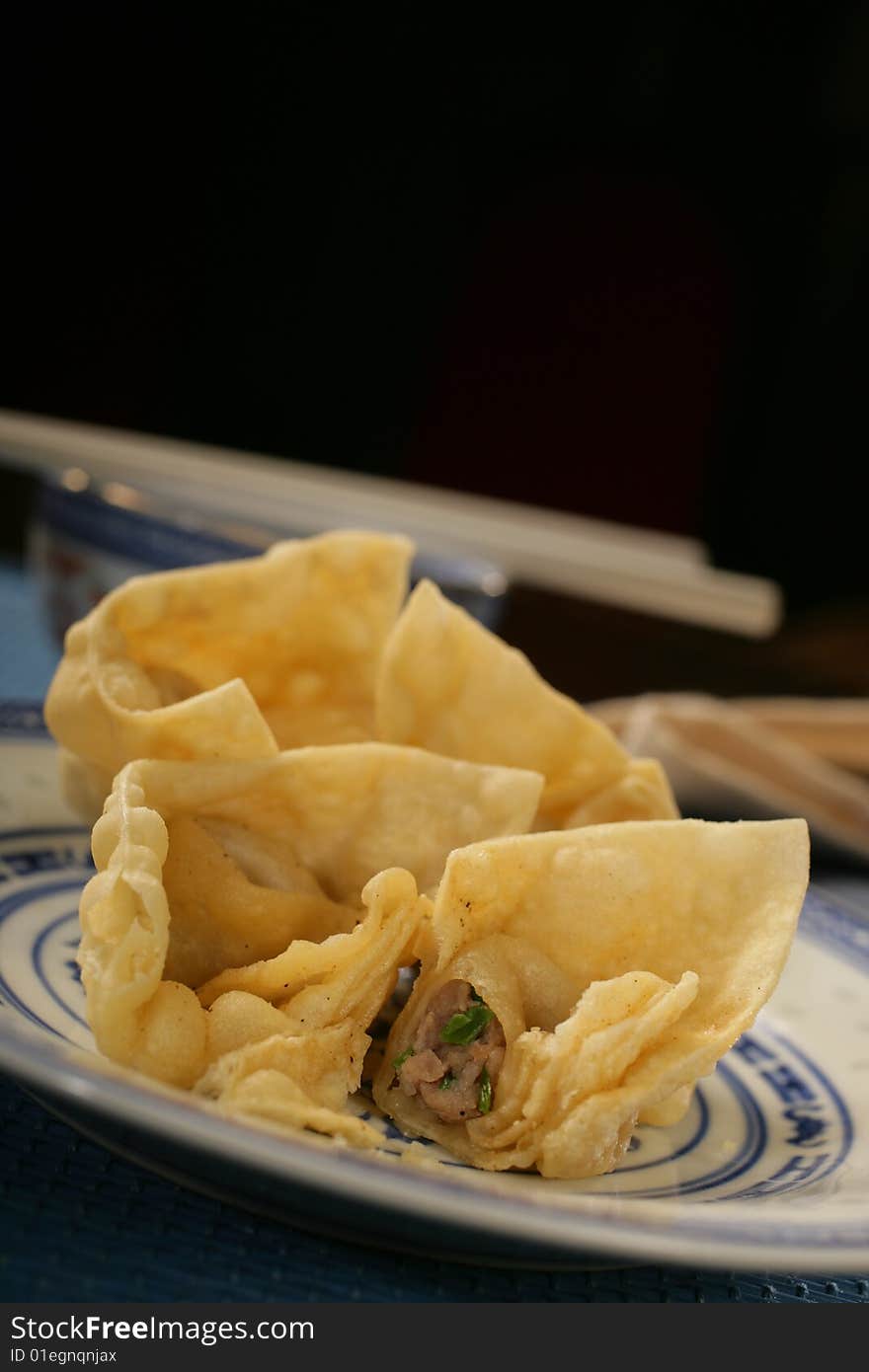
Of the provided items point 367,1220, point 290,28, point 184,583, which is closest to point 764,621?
point 184,583

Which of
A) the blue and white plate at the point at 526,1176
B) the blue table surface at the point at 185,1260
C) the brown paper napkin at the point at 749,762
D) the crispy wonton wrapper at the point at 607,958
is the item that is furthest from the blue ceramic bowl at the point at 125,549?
the blue table surface at the point at 185,1260

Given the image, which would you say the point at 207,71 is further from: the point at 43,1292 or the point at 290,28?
the point at 43,1292

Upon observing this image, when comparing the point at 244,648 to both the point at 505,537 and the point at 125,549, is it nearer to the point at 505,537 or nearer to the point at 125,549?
the point at 125,549

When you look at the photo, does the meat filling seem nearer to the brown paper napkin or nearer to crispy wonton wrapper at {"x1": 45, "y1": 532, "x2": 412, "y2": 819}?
crispy wonton wrapper at {"x1": 45, "y1": 532, "x2": 412, "y2": 819}

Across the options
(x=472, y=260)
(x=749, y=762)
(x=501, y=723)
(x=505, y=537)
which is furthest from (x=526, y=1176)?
(x=472, y=260)

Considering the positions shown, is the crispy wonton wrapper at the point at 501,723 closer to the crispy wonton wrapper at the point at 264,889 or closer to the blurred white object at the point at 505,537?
the crispy wonton wrapper at the point at 264,889

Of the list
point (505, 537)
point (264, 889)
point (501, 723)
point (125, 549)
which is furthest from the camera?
point (505, 537)
